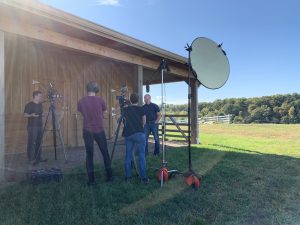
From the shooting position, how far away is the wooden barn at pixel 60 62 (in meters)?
4.52

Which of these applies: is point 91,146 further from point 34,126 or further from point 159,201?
point 34,126

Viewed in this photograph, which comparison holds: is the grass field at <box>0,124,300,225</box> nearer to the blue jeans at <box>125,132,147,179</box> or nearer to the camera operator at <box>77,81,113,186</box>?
the blue jeans at <box>125,132,147,179</box>

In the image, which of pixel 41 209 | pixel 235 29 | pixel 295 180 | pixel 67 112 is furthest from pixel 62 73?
pixel 235 29

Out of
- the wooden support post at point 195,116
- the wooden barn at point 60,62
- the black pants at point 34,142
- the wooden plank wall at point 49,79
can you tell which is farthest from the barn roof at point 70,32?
the wooden support post at point 195,116

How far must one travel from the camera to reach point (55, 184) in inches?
170

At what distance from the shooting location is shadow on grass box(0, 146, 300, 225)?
10.3 ft

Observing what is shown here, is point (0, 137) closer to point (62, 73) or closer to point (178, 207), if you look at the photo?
point (178, 207)

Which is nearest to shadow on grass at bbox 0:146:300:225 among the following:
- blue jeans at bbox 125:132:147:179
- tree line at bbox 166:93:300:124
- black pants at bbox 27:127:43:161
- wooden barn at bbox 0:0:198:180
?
blue jeans at bbox 125:132:147:179

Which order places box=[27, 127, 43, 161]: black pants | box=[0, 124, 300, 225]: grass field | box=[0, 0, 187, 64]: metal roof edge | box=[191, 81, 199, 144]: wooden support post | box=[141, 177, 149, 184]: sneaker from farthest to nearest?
box=[191, 81, 199, 144]: wooden support post < box=[27, 127, 43, 161]: black pants < box=[141, 177, 149, 184]: sneaker < box=[0, 0, 187, 64]: metal roof edge < box=[0, 124, 300, 225]: grass field

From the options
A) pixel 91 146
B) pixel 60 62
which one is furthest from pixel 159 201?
pixel 60 62

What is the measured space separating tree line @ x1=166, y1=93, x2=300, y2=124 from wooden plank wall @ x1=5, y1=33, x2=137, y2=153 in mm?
35551

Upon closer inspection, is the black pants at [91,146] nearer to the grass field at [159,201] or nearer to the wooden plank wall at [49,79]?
the grass field at [159,201]

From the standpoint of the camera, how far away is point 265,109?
4397 centimetres

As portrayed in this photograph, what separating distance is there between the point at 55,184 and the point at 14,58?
446cm
